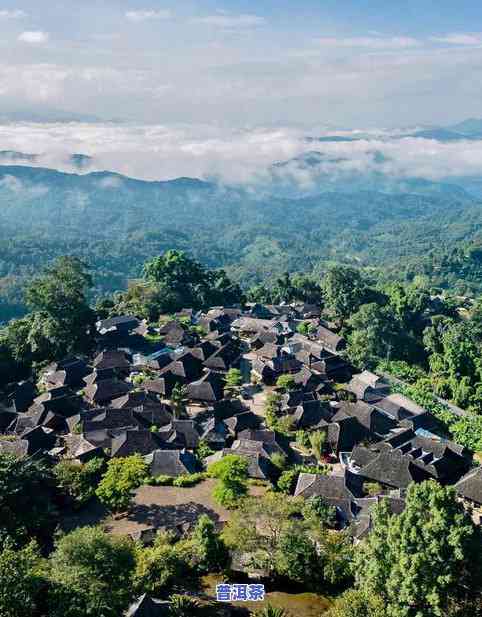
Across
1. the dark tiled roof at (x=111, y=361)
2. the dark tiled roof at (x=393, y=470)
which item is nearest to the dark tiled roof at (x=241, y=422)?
the dark tiled roof at (x=393, y=470)

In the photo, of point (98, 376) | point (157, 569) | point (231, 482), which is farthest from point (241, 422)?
point (157, 569)

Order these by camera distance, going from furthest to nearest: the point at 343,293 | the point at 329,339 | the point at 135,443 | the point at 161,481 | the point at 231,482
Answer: the point at 343,293 < the point at 329,339 < the point at 135,443 < the point at 161,481 < the point at 231,482

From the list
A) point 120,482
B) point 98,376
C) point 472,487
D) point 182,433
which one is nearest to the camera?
point 120,482

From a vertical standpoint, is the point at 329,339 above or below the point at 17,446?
below

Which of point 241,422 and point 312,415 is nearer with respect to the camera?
point 241,422

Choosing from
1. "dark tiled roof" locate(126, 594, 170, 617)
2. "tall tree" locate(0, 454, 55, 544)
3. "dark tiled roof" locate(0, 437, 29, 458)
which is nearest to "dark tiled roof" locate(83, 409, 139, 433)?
"dark tiled roof" locate(0, 437, 29, 458)

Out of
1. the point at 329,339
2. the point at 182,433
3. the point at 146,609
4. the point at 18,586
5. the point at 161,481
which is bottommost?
the point at 329,339

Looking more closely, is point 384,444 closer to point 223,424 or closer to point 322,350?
point 223,424

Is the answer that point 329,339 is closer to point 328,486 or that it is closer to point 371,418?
point 371,418
